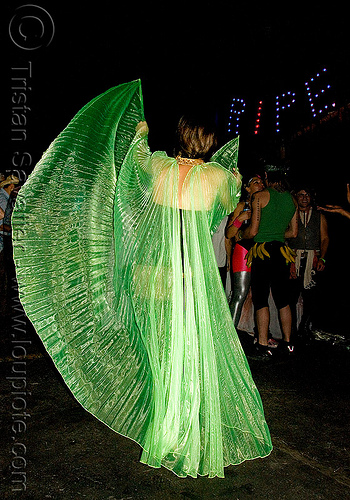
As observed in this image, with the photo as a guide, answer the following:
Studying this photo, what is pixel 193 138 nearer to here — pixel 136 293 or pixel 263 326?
pixel 136 293

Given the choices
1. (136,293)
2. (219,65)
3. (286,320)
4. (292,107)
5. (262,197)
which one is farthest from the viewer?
(219,65)

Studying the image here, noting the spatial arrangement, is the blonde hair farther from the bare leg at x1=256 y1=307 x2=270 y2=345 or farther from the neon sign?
the neon sign

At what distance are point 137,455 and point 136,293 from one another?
0.89 meters

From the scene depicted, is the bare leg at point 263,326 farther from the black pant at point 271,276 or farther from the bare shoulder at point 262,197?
the bare shoulder at point 262,197

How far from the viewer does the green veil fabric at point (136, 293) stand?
196cm

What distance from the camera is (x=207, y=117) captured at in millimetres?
2227

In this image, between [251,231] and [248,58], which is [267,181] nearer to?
[251,231]

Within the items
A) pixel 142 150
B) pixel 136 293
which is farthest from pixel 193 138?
pixel 136 293

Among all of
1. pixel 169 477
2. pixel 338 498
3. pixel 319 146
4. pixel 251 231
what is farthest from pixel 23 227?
pixel 319 146

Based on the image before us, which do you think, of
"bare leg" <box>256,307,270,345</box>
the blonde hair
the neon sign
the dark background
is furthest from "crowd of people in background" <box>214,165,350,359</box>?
the neon sign

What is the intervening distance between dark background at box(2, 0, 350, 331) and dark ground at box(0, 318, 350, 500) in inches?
→ 122

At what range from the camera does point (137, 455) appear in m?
2.24

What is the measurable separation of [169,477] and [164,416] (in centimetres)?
34

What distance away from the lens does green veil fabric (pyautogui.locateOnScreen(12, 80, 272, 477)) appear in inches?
77.4
